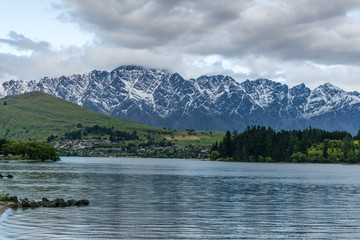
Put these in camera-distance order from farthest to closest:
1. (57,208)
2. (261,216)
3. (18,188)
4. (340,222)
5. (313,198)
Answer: (18,188), (313,198), (57,208), (261,216), (340,222)

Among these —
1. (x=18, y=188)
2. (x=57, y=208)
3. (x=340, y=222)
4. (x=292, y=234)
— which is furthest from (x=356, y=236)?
(x=18, y=188)

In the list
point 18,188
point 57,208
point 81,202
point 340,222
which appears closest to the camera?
point 340,222

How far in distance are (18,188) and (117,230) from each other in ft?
205

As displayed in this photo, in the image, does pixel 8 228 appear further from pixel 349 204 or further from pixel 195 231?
pixel 349 204

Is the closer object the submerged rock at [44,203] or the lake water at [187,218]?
the lake water at [187,218]

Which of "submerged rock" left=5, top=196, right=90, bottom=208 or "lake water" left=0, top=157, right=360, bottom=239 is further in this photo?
"submerged rock" left=5, top=196, right=90, bottom=208

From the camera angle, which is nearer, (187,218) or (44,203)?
(187,218)

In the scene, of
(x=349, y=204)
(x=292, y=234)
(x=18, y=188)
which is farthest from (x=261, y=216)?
(x=18, y=188)

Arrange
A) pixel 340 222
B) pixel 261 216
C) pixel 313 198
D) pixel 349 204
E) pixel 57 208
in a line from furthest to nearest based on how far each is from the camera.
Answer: pixel 313 198
pixel 349 204
pixel 57 208
pixel 261 216
pixel 340 222

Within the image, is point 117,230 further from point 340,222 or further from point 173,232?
point 340,222

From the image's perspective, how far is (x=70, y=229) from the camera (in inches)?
2133

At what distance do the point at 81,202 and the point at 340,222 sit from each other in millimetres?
39917

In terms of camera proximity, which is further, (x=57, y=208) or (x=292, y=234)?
(x=57, y=208)

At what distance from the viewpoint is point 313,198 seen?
325 feet
